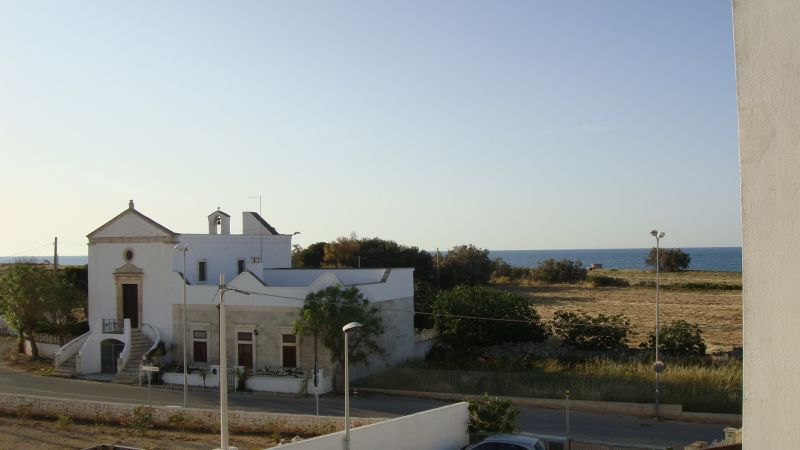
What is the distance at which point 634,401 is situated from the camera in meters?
25.5

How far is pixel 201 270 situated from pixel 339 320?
31.9 ft

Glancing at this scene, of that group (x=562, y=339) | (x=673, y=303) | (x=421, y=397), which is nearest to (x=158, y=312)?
(x=421, y=397)

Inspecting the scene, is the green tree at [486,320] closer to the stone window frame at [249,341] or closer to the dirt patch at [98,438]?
the stone window frame at [249,341]

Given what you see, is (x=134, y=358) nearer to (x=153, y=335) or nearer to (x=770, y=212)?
(x=153, y=335)

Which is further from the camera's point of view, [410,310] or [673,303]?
[673,303]

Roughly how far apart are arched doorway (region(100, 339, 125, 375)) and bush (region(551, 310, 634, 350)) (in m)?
20.9

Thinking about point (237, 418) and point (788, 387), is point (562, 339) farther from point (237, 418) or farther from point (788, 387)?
point (788, 387)

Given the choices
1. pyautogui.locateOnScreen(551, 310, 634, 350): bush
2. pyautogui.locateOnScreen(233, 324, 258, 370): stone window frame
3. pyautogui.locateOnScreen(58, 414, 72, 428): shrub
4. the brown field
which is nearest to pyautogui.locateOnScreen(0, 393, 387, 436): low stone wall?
pyautogui.locateOnScreen(58, 414, 72, 428): shrub

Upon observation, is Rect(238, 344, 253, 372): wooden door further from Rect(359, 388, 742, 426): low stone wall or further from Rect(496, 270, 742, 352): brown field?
Rect(496, 270, 742, 352): brown field

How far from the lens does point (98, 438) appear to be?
830 inches

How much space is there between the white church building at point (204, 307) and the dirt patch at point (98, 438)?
7.73 meters

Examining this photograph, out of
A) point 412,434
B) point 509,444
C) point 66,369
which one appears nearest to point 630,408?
point 509,444

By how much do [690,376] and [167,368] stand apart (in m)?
21.6

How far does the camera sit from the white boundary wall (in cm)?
1519
